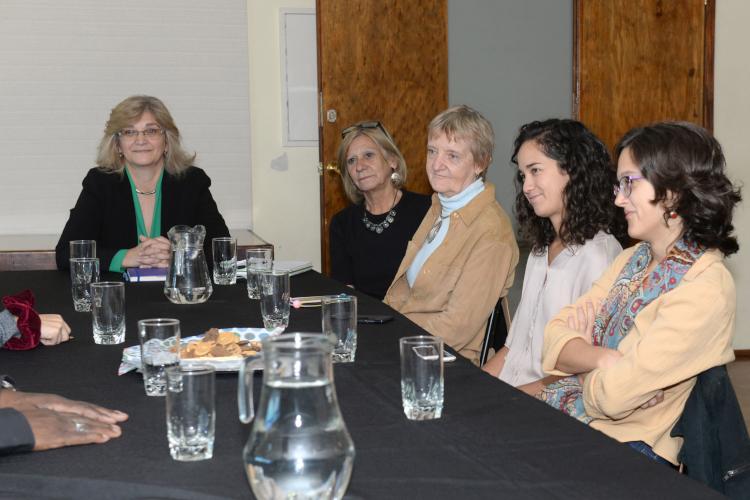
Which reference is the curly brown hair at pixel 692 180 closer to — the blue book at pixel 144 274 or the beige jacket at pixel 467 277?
the beige jacket at pixel 467 277

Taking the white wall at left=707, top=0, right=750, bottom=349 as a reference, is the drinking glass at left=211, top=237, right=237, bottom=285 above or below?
below

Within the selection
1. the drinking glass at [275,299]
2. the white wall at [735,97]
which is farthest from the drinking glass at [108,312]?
the white wall at [735,97]

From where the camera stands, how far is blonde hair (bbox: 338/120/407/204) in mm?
3705

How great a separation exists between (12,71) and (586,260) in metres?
3.47

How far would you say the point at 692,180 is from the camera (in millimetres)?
1849

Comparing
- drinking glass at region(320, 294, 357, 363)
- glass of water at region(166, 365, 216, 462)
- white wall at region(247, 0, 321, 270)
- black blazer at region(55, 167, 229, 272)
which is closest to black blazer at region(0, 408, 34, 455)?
glass of water at region(166, 365, 216, 462)

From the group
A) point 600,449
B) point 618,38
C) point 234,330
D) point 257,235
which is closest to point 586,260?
point 234,330

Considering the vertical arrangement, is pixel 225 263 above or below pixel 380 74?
below

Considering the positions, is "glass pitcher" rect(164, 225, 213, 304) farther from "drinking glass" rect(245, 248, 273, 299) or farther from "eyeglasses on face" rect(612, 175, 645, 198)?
"eyeglasses on face" rect(612, 175, 645, 198)

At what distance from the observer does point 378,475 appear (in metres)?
1.19

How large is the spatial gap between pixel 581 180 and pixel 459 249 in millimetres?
495

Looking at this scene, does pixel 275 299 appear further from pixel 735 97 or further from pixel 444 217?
pixel 735 97

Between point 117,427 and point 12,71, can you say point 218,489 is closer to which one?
point 117,427

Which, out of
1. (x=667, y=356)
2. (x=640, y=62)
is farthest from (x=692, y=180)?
(x=640, y=62)
